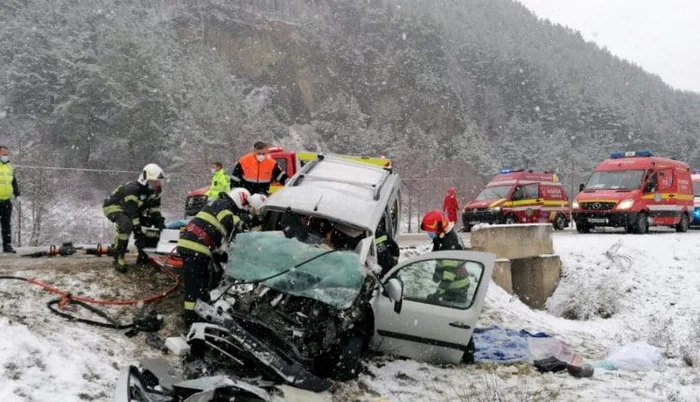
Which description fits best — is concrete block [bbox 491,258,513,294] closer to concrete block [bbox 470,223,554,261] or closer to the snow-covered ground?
concrete block [bbox 470,223,554,261]

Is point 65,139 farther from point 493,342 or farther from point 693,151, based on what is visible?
point 693,151

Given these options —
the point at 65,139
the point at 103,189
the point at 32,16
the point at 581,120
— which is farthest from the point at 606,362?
the point at 581,120

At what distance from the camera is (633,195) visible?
53.1ft

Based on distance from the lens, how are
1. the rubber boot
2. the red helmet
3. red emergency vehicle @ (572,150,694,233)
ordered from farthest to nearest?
red emergency vehicle @ (572,150,694,233) → the rubber boot → the red helmet

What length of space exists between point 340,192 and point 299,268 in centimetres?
150

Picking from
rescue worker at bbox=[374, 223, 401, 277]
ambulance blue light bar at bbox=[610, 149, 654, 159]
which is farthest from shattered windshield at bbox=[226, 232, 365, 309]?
ambulance blue light bar at bbox=[610, 149, 654, 159]

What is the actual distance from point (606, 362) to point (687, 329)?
483cm

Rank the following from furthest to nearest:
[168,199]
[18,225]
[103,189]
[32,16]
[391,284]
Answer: [32,16] → [168,199] → [103,189] → [18,225] → [391,284]

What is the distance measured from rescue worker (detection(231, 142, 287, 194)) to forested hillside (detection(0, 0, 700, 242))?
1078 cm

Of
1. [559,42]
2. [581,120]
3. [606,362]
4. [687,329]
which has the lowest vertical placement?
[687,329]

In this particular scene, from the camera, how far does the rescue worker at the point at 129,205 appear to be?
23.9ft

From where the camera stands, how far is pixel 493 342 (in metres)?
7.32

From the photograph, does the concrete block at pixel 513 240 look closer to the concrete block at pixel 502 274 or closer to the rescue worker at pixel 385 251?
the concrete block at pixel 502 274

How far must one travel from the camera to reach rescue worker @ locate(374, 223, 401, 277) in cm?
670
